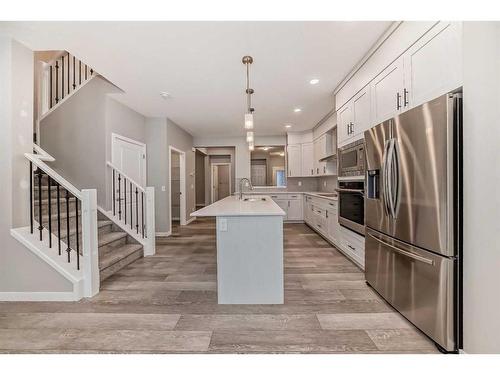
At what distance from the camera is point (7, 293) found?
2.44 m

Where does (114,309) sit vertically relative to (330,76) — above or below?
below

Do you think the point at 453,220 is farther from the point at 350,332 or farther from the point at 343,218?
the point at 343,218

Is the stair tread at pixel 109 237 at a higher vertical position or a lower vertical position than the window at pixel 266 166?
lower

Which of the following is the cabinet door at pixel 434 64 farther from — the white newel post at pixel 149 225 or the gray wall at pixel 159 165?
the gray wall at pixel 159 165

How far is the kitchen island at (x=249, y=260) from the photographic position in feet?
7.74

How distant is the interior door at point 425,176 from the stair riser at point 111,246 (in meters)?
3.50

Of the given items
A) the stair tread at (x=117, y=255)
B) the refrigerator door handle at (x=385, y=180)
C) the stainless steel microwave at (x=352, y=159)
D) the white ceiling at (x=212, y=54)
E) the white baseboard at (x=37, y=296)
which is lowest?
the white baseboard at (x=37, y=296)

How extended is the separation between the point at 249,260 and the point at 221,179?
362 inches

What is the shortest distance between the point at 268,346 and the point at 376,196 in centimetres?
160

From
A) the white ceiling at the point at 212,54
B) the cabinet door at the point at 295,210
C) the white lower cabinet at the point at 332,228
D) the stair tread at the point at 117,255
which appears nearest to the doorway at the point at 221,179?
the cabinet door at the point at 295,210

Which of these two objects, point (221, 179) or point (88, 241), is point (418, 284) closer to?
point (88, 241)

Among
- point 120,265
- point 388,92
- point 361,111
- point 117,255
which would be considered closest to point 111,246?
point 117,255

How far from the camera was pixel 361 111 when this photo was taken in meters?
3.15

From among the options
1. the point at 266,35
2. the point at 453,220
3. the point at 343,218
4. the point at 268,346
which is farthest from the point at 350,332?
the point at 266,35
